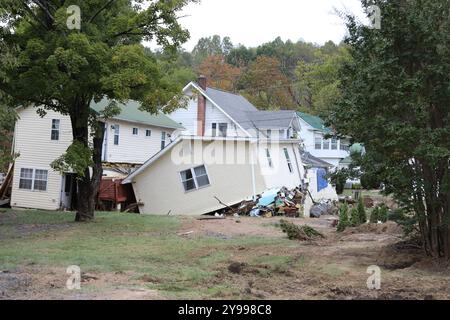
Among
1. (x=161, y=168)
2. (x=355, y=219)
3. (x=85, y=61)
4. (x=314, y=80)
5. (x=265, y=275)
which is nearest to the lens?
(x=265, y=275)

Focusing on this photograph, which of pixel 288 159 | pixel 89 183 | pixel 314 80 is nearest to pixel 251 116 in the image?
pixel 288 159

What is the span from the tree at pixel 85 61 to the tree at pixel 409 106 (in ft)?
27.7

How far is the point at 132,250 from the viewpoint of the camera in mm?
11773

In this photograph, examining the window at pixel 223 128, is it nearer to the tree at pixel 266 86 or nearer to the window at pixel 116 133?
the window at pixel 116 133

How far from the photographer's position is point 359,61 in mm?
10094

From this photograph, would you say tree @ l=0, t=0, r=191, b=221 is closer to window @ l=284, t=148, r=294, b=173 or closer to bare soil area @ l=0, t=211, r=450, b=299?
bare soil area @ l=0, t=211, r=450, b=299

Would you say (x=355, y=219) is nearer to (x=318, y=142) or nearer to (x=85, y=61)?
(x=85, y=61)

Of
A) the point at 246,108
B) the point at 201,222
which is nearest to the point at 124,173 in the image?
the point at 201,222

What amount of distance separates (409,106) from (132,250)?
270 inches

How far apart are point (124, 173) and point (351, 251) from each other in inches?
810

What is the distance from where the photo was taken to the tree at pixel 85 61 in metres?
15.4

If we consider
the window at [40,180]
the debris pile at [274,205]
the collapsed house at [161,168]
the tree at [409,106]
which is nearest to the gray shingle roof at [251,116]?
the collapsed house at [161,168]

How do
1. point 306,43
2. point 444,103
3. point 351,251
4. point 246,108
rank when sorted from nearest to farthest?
point 444,103, point 351,251, point 246,108, point 306,43
